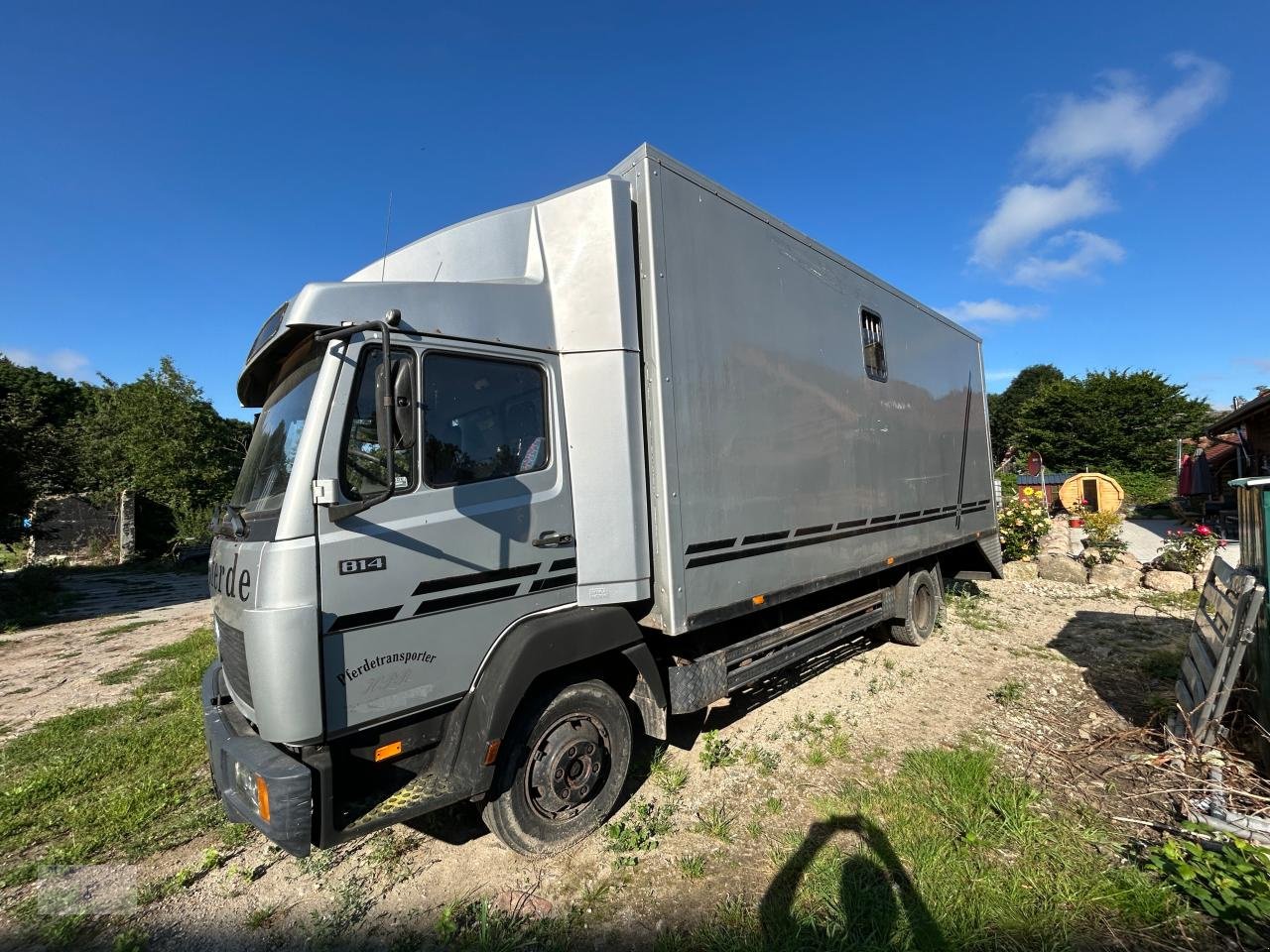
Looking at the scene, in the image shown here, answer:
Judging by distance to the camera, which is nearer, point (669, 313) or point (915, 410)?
point (669, 313)

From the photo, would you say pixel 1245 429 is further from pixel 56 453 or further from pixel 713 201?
pixel 56 453

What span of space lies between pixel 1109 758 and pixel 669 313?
402 centimetres

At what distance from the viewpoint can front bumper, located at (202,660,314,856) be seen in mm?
2162

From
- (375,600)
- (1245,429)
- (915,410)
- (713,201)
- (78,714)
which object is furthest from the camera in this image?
(1245,429)

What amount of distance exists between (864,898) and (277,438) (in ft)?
11.3

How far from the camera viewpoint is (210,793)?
369cm

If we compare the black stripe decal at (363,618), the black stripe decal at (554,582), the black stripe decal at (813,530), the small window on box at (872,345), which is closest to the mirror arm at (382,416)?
the black stripe decal at (363,618)

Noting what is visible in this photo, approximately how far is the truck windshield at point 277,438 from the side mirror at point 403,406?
425 mm

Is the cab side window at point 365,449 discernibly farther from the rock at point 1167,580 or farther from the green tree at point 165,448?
the green tree at point 165,448

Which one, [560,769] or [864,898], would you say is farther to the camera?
[560,769]

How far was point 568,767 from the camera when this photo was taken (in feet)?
9.90

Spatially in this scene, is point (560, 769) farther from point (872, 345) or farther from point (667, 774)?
point (872, 345)

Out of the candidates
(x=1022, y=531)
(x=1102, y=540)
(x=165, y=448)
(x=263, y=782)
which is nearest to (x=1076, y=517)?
(x=1102, y=540)

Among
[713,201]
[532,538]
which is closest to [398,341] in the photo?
[532,538]
